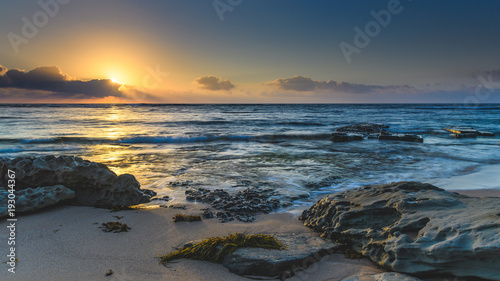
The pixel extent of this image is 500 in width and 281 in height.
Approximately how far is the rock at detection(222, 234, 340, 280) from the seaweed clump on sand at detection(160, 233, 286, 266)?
0.25 feet

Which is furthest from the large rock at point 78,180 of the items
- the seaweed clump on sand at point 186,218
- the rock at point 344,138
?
the rock at point 344,138

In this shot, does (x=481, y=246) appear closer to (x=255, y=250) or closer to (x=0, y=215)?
(x=255, y=250)

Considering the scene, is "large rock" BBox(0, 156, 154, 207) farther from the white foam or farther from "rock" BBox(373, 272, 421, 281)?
the white foam

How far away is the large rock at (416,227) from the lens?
2658mm

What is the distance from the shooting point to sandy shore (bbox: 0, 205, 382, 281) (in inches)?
122

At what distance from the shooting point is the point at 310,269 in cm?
321

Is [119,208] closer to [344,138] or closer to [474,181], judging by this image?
[474,181]

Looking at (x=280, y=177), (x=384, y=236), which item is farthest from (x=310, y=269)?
(x=280, y=177)

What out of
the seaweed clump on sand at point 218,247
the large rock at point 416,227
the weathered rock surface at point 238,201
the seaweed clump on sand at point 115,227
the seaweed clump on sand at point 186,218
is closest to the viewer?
the large rock at point 416,227

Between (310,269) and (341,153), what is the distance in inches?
383

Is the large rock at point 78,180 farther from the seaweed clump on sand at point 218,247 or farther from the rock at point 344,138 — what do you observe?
the rock at point 344,138

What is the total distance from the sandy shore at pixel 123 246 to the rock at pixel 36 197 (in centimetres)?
16

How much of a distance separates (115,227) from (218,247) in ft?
5.97

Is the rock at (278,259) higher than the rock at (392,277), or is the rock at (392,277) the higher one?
the rock at (392,277)
